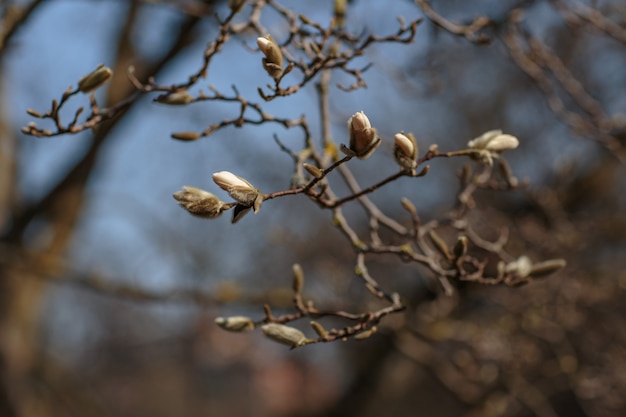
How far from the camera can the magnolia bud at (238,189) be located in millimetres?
811

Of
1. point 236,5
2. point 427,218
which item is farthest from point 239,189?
point 427,218

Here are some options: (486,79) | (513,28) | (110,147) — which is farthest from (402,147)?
(486,79)

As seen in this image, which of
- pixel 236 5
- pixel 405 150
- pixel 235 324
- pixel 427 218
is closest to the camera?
pixel 405 150

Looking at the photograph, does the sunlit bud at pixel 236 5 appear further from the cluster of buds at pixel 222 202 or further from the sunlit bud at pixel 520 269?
the sunlit bud at pixel 520 269

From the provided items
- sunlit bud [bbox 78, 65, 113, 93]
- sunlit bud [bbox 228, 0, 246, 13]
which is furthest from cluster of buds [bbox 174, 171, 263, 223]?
sunlit bud [bbox 228, 0, 246, 13]

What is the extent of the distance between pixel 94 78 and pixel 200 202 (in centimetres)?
38

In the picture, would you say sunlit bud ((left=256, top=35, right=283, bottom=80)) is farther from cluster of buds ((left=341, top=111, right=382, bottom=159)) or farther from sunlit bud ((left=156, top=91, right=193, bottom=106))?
sunlit bud ((left=156, top=91, right=193, bottom=106))

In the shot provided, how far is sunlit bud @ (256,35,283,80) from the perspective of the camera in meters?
0.92

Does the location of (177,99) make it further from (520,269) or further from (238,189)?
(520,269)

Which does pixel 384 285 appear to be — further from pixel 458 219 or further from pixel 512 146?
pixel 512 146

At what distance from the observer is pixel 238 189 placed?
2.66 ft

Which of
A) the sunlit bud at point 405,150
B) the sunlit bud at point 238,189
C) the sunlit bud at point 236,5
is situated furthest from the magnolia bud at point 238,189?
the sunlit bud at point 236,5

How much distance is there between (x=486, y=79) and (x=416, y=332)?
306cm

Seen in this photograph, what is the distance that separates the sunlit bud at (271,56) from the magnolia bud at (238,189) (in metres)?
0.21
